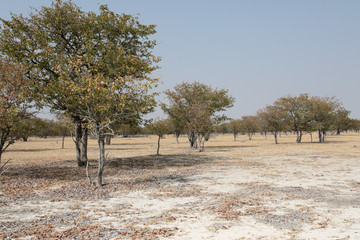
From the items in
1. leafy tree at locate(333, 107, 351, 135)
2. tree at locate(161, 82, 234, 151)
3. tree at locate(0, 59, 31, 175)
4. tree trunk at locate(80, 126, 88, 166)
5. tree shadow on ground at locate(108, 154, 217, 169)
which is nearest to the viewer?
tree at locate(0, 59, 31, 175)

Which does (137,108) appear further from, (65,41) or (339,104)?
(339,104)

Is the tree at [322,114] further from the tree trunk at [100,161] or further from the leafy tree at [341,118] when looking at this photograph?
Result: the tree trunk at [100,161]

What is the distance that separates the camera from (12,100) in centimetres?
1855

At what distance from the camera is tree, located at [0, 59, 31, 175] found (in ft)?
57.5

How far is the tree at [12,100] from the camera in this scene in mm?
17516

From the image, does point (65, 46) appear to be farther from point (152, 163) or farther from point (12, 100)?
point (152, 163)

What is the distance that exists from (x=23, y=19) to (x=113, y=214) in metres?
21.1

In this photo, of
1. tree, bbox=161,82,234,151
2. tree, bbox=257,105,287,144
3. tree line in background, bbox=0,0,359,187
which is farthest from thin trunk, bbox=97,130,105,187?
tree, bbox=257,105,287,144

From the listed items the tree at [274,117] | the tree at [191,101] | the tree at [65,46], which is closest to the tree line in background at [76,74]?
the tree at [65,46]

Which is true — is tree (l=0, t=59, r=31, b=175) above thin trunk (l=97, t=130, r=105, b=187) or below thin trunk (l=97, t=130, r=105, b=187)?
above

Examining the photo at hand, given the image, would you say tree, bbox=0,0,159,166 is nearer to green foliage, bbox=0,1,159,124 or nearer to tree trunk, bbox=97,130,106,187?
green foliage, bbox=0,1,159,124

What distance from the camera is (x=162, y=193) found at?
14773mm

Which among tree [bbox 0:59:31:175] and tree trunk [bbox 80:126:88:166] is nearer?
tree [bbox 0:59:31:175]

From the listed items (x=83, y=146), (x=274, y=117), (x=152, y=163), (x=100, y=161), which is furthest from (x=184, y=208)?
(x=274, y=117)
